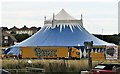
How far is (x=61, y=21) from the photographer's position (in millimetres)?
49969

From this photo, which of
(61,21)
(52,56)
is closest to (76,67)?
(52,56)

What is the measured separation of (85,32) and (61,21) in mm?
3716

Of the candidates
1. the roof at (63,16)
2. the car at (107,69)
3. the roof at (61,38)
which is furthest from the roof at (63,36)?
the car at (107,69)

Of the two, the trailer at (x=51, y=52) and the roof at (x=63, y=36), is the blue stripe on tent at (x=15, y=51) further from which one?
the trailer at (x=51, y=52)

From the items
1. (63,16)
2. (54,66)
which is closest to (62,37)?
(63,16)

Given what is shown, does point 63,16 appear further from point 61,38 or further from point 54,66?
point 54,66

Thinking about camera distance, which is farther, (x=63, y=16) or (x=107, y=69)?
(x=63, y=16)

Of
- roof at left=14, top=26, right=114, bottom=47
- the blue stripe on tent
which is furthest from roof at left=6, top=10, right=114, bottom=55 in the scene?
the blue stripe on tent

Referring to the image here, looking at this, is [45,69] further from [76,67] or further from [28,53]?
[28,53]

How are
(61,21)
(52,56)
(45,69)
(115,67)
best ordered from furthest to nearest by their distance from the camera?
1. (61,21)
2. (52,56)
3. (45,69)
4. (115,67)

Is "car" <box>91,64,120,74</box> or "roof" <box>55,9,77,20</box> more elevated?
"roof" <box>55,9,77,20</box>

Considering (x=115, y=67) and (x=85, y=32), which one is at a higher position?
(x=85, y=32)

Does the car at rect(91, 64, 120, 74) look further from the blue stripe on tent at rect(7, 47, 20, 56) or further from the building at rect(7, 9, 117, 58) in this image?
the blue stripe on tent at rect(7, 47, 20, 56)

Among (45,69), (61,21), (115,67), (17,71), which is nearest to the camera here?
(115,67)
